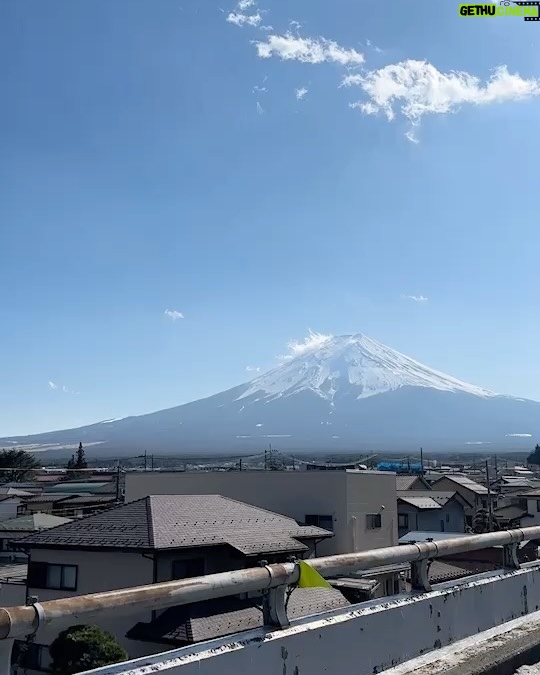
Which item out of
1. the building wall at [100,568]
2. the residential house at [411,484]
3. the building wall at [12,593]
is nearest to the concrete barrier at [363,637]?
the building wall at [100,568]

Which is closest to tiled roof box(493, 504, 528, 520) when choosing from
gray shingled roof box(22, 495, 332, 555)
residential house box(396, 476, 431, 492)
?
residential house box(396, 476, 431, 492)

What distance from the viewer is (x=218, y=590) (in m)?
3.38

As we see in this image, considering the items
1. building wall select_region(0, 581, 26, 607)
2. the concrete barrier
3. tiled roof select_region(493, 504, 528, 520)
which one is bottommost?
tiled roof select_region(493, 504, 528, 520)

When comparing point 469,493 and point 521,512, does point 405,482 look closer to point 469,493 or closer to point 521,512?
point 469,493

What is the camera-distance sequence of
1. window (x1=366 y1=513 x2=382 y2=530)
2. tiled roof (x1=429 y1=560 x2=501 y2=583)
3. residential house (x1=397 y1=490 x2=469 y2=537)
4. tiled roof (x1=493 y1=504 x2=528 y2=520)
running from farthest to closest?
tiled roof (x1=493 y1=504 x2=528 y2=520), residential house (x1=397 y1=490 x2=469 y2=537), window (x1=366 y1=513 x2=382 y2=530), tiled roof (x1=429 y1=560 x2=501 y2=583)

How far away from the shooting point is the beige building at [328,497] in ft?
100

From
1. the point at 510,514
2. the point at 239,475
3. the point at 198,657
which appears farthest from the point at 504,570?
the point at 510,514

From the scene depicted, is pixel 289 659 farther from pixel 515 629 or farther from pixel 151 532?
pixel 151 532

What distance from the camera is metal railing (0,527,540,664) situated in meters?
2.68

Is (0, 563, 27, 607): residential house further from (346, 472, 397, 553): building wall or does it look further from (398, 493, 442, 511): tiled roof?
(398, 493, 442, 511): tiled roof

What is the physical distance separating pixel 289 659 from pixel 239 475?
3014cm

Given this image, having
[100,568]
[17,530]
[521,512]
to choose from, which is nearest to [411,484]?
[521,512]

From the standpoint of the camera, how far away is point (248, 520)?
20.5 m

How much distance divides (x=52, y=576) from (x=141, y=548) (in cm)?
369
